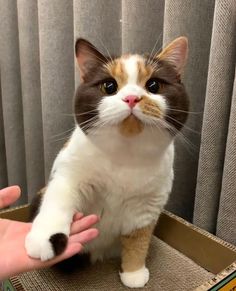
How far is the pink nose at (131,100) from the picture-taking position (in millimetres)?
680

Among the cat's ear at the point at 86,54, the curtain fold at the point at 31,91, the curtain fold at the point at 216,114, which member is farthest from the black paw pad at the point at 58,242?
the curtain fold at the point at 31,91

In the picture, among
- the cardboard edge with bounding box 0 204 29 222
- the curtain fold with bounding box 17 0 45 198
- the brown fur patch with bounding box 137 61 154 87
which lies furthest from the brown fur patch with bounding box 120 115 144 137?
the curtain fold with bounding box 17 0 45 198

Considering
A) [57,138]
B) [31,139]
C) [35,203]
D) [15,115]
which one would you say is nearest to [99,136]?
[35,203]

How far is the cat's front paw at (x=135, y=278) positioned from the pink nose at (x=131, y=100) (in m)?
0.47

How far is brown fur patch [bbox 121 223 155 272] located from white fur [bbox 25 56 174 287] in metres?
0.02

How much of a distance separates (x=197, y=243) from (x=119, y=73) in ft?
1.77

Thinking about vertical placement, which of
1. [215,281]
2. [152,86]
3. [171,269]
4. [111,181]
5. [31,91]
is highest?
[152,86]

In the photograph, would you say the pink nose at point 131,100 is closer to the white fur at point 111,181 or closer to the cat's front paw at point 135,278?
the white fur at point 111,181

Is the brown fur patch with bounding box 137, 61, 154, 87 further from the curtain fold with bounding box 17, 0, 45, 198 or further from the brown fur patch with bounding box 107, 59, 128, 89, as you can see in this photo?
the curtain fold with bounding box 17, 0, 45, 198

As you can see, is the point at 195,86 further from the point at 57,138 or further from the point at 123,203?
the point at 57,138

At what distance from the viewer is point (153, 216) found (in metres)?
0.92

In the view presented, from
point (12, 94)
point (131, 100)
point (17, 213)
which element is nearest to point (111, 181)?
point (131, 100)

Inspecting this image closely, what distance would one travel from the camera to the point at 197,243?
100 cm

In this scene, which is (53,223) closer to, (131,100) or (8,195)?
(8,195)
